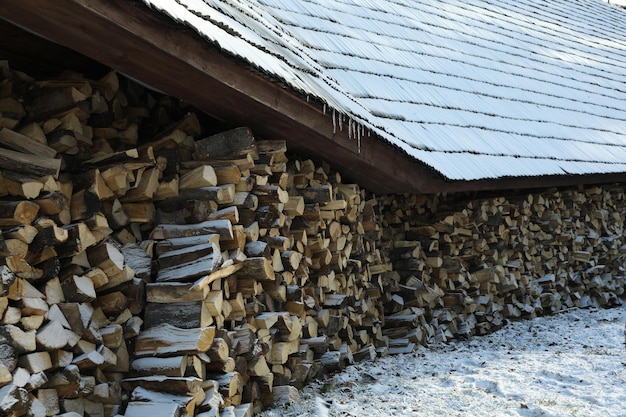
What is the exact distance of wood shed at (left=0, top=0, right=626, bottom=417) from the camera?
9.38ft

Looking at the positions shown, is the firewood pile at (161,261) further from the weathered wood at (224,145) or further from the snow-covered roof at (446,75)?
the snow-covered roof at (446,75)

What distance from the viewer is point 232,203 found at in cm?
362

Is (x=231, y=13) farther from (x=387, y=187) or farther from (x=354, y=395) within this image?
(x=354, y=395)

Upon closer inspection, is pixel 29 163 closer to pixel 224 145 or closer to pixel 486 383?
pixel 224 145

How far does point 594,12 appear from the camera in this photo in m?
13.2

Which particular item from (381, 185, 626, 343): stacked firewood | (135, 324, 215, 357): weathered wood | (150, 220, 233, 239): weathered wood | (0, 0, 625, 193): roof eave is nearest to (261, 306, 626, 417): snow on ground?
(381, 185, 626, 343): stacked firewood

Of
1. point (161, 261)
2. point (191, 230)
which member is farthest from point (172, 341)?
point (191, 230)

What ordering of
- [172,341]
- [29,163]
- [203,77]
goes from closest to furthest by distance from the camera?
[29,163]
[172,341]
[203,77]

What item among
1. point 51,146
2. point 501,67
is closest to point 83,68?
point 51,146

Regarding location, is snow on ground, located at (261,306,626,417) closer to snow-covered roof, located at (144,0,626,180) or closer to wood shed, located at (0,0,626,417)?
wood shed, located at (0,0,626,417)

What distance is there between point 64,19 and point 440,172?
2634 mm

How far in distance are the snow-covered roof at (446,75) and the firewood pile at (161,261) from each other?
508 mm

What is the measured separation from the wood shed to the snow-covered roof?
0.10 feet

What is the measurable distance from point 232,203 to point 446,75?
357 cm
